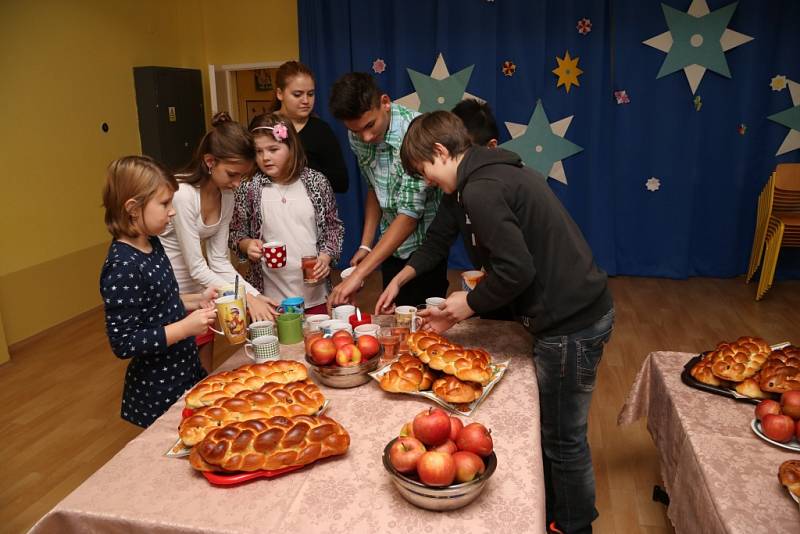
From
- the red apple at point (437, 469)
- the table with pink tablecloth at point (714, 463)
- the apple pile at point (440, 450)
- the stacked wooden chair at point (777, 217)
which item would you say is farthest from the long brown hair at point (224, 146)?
the stacked wooden chair at point (777, 217)

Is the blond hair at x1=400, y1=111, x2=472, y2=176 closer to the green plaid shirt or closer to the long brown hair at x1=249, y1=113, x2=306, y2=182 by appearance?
the green plaid shirt

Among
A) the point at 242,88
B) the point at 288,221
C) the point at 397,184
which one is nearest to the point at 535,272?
the point at 397,184

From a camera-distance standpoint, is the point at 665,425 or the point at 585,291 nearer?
the point at 585,291

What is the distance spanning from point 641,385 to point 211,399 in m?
1.49

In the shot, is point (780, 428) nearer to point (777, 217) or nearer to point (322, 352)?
point (322, 352)

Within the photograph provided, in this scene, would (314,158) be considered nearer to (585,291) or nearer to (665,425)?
(585,291)

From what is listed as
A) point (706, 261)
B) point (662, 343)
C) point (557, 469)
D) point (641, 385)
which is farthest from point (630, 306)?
point (557, 469)

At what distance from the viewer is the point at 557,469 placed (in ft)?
6.18

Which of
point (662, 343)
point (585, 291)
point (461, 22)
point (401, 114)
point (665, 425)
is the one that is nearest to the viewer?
point (585, 291)

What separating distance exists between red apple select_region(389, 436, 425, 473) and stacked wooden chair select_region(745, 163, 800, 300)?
13.7ft

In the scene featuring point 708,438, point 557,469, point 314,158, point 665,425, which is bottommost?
point 557,469

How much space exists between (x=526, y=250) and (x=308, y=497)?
82cm

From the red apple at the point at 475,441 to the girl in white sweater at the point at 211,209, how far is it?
98 centimetres

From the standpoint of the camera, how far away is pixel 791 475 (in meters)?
1.29
